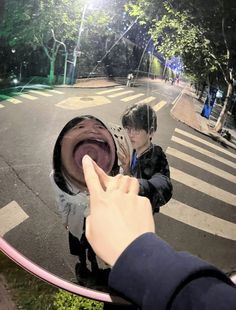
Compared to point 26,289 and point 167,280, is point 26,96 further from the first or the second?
point 26,289

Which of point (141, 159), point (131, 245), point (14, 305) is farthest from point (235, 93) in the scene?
point (14, 305)

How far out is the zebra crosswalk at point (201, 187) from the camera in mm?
1376

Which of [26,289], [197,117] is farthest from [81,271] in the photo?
[26,289]

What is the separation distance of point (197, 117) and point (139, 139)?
0.32 metres

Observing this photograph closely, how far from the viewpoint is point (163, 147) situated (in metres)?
1.36

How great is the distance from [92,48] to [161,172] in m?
0.52

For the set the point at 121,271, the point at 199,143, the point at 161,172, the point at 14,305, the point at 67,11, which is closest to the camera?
the point at 121,271

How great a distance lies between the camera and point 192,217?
4.56ft

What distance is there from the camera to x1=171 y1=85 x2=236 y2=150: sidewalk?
1.42m

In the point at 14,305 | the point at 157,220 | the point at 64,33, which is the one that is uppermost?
the point at 64,33

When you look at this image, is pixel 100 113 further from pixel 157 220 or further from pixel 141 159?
pixel 157 220

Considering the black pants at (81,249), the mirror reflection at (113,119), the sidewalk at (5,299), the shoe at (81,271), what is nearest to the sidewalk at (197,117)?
the mirror reflection at (113,119)

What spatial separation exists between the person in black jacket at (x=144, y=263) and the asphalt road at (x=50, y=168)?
1.17ft

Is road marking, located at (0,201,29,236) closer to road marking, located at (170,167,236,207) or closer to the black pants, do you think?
the black pants
